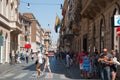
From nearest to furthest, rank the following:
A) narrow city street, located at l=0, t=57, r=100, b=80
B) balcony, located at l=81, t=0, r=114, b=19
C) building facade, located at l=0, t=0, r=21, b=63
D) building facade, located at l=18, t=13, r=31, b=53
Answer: narrow city street, located at l=0, t=57, r=100, b=80 → balcony, located at l=81, t=0, r=114, b=19 → building facade, located at l=0, t=0, r=21, b=63 → building facade, located at l=18, t=13, r=31, b=53

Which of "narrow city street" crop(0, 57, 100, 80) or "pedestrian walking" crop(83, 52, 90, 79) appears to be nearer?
"narrow city street" crop(0, 57, 100, 80)

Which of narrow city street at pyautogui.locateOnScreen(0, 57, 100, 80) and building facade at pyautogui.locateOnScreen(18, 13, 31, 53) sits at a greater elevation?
building facade at pyautogui.locateOnScreen(18, 13, 31, 53)

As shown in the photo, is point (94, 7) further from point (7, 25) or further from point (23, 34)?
point (23, 34)

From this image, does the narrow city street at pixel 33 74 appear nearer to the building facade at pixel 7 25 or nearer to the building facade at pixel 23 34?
the building facade at pixel 7 25

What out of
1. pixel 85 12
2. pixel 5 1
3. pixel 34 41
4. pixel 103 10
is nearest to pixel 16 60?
pixel 5 1

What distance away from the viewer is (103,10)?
29.7 metres

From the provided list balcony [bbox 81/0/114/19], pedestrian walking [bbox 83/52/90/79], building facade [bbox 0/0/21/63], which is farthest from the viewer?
building facade [bbox 0/0/21/63]

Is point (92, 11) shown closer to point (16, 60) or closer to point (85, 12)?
point (85, 12)

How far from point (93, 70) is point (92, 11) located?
9.17 metres

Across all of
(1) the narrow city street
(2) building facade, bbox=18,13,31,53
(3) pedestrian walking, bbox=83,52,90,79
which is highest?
(2) building facade, bbox=18,13,31,53

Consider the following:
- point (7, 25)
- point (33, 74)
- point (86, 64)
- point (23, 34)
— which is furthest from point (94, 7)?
point (23, 34)

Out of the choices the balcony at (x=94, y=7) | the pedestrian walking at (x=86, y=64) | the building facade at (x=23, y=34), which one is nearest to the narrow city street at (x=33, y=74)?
the pedestrian walking at (x=86, y=64)

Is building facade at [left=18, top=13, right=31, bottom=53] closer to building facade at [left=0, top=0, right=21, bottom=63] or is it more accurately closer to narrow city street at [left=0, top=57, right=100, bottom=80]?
building facade at [left=0, top=0, right=21, bottom=63]

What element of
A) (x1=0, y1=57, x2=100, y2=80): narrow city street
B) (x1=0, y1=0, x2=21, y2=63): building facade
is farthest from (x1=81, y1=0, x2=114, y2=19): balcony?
(x1=0, y1=0, x2=21, y2=63): building facade
